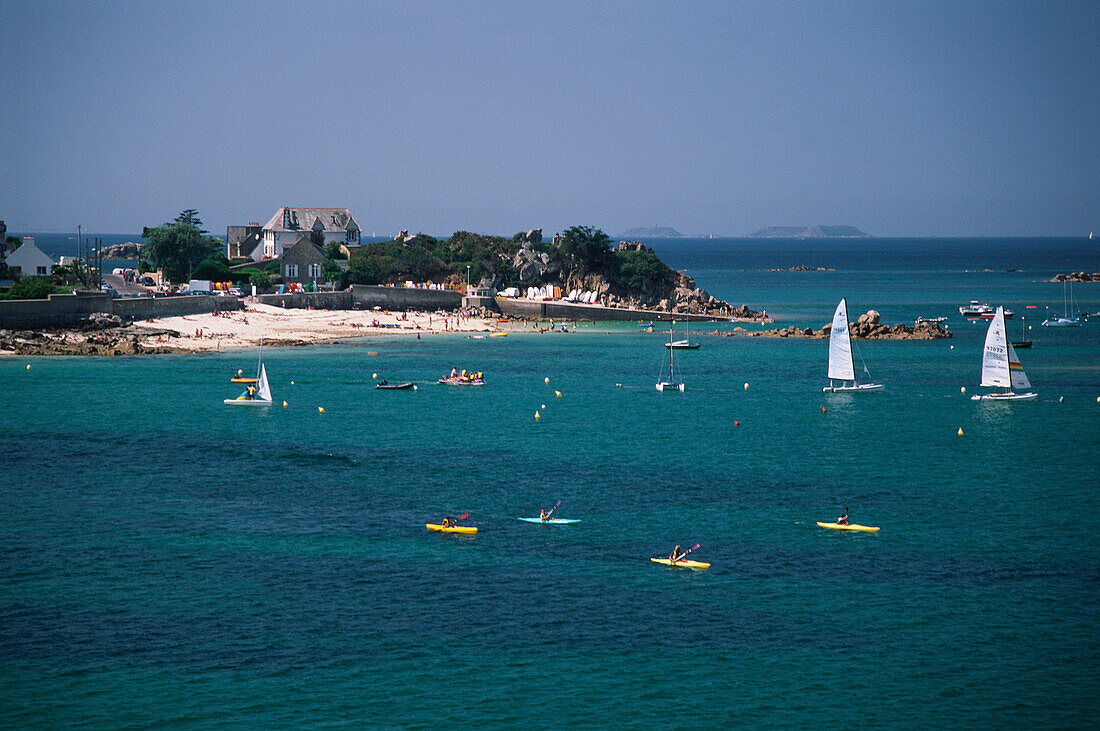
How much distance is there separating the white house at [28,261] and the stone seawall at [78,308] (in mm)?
25058

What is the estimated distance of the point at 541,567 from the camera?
3791cm

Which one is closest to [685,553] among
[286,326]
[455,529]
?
[455,529]

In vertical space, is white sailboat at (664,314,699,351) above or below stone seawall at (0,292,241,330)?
below

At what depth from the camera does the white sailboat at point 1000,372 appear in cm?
7688

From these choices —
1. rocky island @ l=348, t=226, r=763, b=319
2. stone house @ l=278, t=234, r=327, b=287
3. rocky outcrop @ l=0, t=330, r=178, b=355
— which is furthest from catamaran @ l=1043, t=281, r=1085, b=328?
rocky outcrop @ l=0, t=330, r=178, b=355

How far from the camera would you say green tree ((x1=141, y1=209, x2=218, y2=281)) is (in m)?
132

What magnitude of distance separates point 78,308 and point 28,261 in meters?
33.1

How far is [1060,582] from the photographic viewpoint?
36.8m

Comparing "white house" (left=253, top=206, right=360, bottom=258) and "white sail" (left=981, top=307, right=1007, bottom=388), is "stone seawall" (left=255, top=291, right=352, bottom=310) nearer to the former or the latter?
"white house" (left=253, top=206, right=360, bottom=258)

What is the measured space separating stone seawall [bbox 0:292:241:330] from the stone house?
2232cm

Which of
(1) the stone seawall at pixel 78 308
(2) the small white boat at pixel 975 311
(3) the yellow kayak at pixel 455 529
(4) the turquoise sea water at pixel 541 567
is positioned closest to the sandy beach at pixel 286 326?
(1) the stone seawall at pixel 78 308

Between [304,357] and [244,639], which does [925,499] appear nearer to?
[244,639]

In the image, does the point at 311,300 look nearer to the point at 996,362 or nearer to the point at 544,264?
the point at 544,264

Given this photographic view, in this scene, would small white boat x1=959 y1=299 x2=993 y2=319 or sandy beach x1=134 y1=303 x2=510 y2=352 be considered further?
small white boat x1=959 y1=299 x2=993 y2=319
